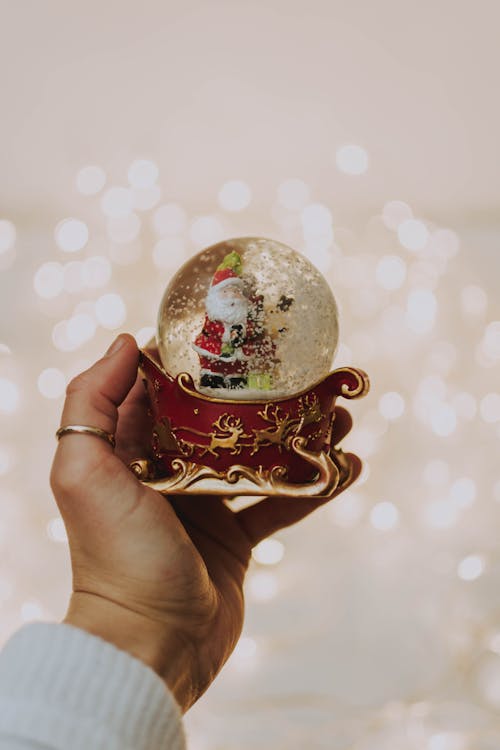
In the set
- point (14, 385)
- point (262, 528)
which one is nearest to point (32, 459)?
point (14, 385)

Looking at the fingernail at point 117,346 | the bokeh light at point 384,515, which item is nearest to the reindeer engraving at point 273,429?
the fingernail at point 117,346

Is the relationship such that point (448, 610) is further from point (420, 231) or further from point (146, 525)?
point (146, 525)

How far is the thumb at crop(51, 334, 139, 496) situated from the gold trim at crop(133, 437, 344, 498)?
9 cm

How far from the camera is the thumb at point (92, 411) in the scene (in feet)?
3.62

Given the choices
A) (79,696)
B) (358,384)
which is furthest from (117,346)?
(79,696)

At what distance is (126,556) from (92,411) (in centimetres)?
21

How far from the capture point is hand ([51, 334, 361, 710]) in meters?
1.10

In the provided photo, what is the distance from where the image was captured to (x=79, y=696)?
2.98 feet

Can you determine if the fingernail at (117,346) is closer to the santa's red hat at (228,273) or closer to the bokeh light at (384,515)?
the santa's red hat at (228,273)

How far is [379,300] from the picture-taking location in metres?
2.14

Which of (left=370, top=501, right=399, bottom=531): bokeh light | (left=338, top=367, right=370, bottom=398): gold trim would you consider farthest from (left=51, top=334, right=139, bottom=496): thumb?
(left=370, top=501, right=399, bottom=531): bokeh light

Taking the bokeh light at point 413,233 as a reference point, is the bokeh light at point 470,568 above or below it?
below

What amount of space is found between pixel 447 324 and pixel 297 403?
115 centimetres

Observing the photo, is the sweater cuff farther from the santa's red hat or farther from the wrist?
the santa's red hat
